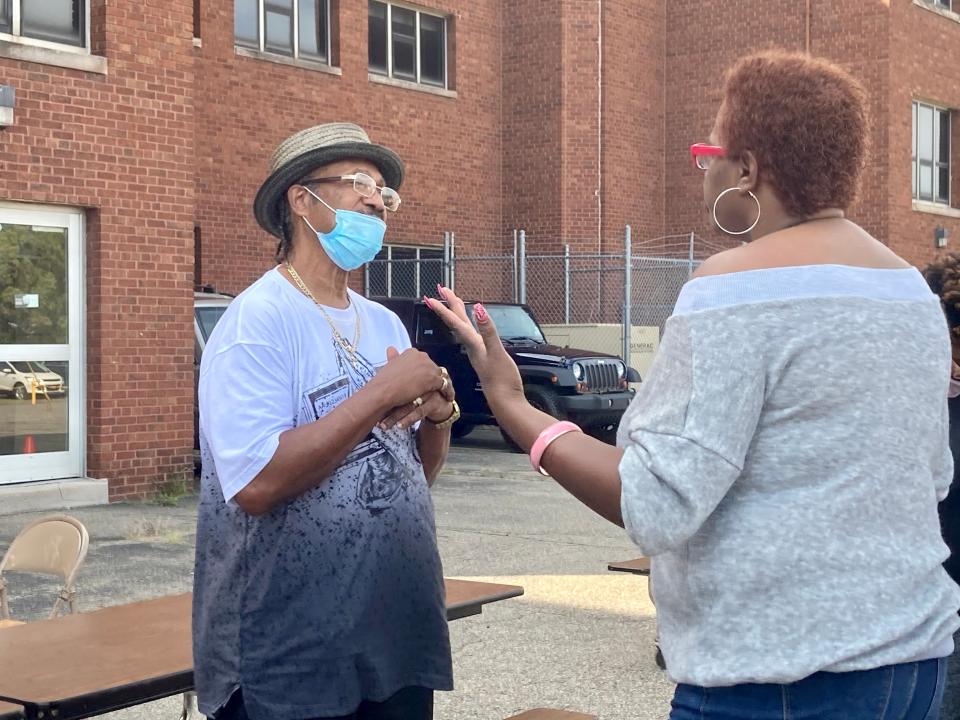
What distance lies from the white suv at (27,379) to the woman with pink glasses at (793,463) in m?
10.1

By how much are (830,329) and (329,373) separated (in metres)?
1.17

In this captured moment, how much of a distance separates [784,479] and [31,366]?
412 inches

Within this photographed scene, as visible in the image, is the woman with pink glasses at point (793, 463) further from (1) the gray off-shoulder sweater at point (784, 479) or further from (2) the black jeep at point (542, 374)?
(2) the black jeep at point (542, 374)

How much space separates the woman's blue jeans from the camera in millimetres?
2010

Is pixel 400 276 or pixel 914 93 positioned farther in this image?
pixel 914 93

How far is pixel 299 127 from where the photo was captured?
61.9 ft

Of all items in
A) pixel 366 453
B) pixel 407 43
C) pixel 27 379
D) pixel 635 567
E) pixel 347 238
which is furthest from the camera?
pixel 407 43

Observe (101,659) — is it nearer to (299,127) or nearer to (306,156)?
(306,156)

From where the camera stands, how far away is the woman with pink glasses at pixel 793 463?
1988mm

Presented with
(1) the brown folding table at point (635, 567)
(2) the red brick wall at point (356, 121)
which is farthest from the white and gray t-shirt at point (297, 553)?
(2) the red brick wall at point (356, 121)

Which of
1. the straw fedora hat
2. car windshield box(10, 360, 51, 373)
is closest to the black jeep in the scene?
car windshield box(10, 360, 51, 373)

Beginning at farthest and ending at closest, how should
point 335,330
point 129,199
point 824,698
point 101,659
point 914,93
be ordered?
point 914,93 < point 129,199 < point 101,659 < point 335,330 < point 824,698

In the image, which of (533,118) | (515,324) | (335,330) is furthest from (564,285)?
(335,330)

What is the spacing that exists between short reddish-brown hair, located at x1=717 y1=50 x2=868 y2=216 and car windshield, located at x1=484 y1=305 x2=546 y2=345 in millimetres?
14966
